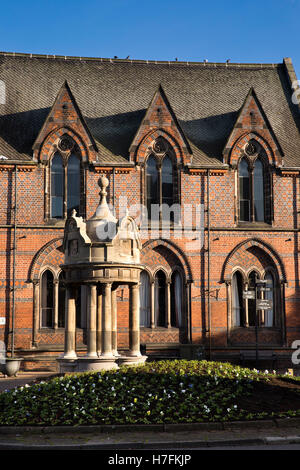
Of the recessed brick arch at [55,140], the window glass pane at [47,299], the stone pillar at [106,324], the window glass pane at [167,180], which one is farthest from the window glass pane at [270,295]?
the stone pillar at [106,324]

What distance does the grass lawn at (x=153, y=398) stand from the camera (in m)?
13.5

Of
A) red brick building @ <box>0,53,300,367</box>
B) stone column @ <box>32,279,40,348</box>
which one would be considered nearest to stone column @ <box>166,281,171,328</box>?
red brick building @ <box>0,53,300,367</box>

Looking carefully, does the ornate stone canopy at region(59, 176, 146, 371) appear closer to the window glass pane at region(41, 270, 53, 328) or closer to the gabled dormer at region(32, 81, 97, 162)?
the window glass pane at region(41, 270, 53, 328)

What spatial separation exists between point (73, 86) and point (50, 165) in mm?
5738

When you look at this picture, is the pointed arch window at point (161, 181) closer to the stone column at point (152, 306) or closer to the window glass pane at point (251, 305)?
the stone column at point (152, 306)

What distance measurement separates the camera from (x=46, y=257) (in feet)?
93.5

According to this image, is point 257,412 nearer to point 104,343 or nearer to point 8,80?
point 104,343

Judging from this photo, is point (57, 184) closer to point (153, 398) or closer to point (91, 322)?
point (91, 322)

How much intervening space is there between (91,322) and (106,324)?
526 mm

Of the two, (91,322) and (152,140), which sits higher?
(152,140)

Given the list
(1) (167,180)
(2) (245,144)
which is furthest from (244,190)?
(1) (167,180)

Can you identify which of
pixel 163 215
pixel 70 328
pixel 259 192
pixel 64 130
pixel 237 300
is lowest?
pixel 70 328

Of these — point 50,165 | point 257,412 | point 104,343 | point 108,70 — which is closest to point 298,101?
point 108,70

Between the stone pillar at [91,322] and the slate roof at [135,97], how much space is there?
11.3 meters
